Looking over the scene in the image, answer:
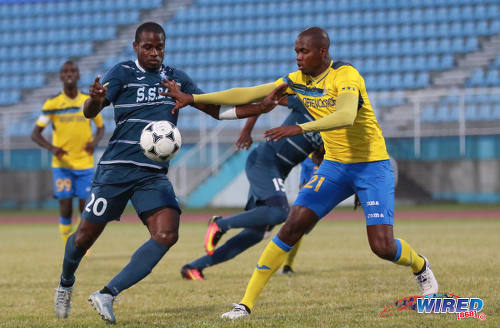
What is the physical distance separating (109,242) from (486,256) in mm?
6788

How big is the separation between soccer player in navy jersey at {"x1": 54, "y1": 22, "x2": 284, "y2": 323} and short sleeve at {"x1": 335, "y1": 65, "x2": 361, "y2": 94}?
1.27 meters

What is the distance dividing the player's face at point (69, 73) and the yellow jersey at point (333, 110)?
17.1 feet

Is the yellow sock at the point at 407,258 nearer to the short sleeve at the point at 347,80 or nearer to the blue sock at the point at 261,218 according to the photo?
the short sleeve at the point at 347,80

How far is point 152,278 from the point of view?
7891mm

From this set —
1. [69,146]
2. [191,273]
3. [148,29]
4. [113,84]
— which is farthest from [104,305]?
[69,146]

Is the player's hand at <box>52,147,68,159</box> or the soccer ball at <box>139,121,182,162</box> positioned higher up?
the soccer ball at <box>139,121,182,162</box>

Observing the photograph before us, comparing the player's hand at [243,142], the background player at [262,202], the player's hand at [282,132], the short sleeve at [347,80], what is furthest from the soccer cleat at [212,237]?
the player's hand at [282,132]

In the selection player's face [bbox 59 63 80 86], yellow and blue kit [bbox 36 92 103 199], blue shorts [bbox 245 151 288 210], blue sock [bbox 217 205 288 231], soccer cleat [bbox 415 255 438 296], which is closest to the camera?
soccer cleat [bbox 415 255 438 296]

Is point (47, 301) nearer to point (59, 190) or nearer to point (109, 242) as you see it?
point (59, 190)

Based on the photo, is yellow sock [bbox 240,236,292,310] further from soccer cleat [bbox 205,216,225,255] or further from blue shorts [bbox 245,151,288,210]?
soccer cleat [bbox 205,216,225,255]

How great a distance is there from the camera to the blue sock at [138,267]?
4.95 metres

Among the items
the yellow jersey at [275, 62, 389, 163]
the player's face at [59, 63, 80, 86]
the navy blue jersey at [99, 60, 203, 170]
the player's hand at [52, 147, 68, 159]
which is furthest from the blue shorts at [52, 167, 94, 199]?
the yellow jersey at [275, 62, 389, 163]

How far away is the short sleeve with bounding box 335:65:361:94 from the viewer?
511 cm

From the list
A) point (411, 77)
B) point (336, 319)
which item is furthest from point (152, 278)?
point (411, 77)
